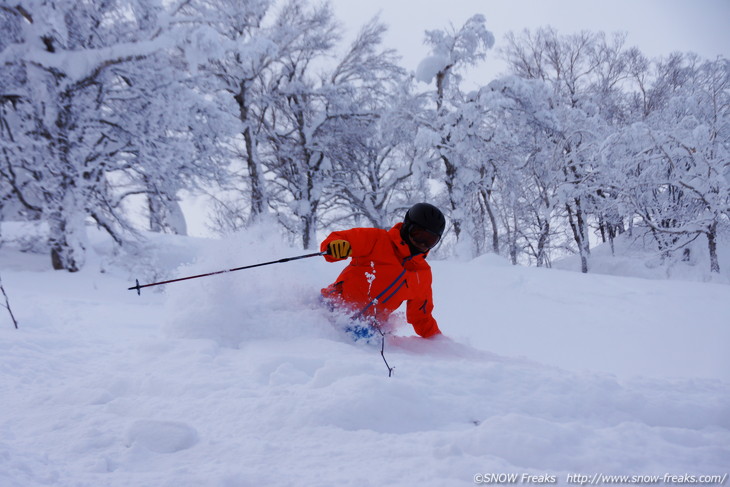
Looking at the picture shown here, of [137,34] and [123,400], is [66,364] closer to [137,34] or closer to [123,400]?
[123,400]

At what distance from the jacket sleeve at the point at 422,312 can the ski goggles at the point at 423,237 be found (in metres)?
0.35

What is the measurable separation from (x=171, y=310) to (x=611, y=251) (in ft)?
72.7

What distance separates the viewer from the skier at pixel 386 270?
10.7 feet

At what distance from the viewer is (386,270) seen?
11.2 ft

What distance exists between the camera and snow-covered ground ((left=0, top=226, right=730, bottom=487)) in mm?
1275

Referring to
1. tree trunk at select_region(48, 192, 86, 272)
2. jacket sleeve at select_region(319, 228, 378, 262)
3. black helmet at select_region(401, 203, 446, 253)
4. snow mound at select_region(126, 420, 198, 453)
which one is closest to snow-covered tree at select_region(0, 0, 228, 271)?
tree trunk at select_region(48, 192, 86, 272)

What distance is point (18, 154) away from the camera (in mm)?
7480

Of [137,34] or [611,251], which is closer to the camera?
[137,34]

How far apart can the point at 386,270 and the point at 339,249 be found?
1.41 feet

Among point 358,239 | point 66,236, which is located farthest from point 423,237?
point 66,236

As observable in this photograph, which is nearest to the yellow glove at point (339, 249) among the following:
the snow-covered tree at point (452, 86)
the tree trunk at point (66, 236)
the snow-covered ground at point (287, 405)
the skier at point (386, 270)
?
the skier at point (386, 270)

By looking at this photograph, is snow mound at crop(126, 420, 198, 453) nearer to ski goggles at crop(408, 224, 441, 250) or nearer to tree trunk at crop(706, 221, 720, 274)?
ski goggles at crop(408, 224, 441, 250)

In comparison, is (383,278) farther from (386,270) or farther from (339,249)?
(339,249)

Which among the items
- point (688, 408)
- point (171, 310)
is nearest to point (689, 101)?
point (688, 408)
